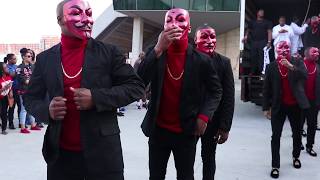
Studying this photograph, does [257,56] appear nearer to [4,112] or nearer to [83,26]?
[4,112]

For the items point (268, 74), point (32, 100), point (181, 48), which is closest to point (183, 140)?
point (181, 48)

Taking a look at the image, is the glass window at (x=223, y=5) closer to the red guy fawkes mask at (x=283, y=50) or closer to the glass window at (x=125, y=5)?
the glass window at (x=125, y=5)

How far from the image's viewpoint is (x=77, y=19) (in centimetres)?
253

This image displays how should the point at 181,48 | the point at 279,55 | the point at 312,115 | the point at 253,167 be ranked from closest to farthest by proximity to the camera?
the point at 181,48
the point at 279,55
the point at 253,167
the point at 312,115

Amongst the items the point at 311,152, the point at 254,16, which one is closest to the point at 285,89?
the point at 311,152

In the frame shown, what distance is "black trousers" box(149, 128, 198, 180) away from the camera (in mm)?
3232

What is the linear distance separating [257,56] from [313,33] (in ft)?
5.06

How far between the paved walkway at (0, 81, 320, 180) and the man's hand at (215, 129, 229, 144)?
130 cm

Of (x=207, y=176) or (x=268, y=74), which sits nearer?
(x=207, y=176)

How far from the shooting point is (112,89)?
2.49 meters

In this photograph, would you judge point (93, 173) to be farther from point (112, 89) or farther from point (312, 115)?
point (312, 115)

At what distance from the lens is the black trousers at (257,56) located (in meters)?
10.6

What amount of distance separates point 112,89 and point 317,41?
8.26 meters

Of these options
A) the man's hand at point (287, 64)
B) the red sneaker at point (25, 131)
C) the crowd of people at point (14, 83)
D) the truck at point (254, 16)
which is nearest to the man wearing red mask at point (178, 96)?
the man's hand at point (287, 64)
